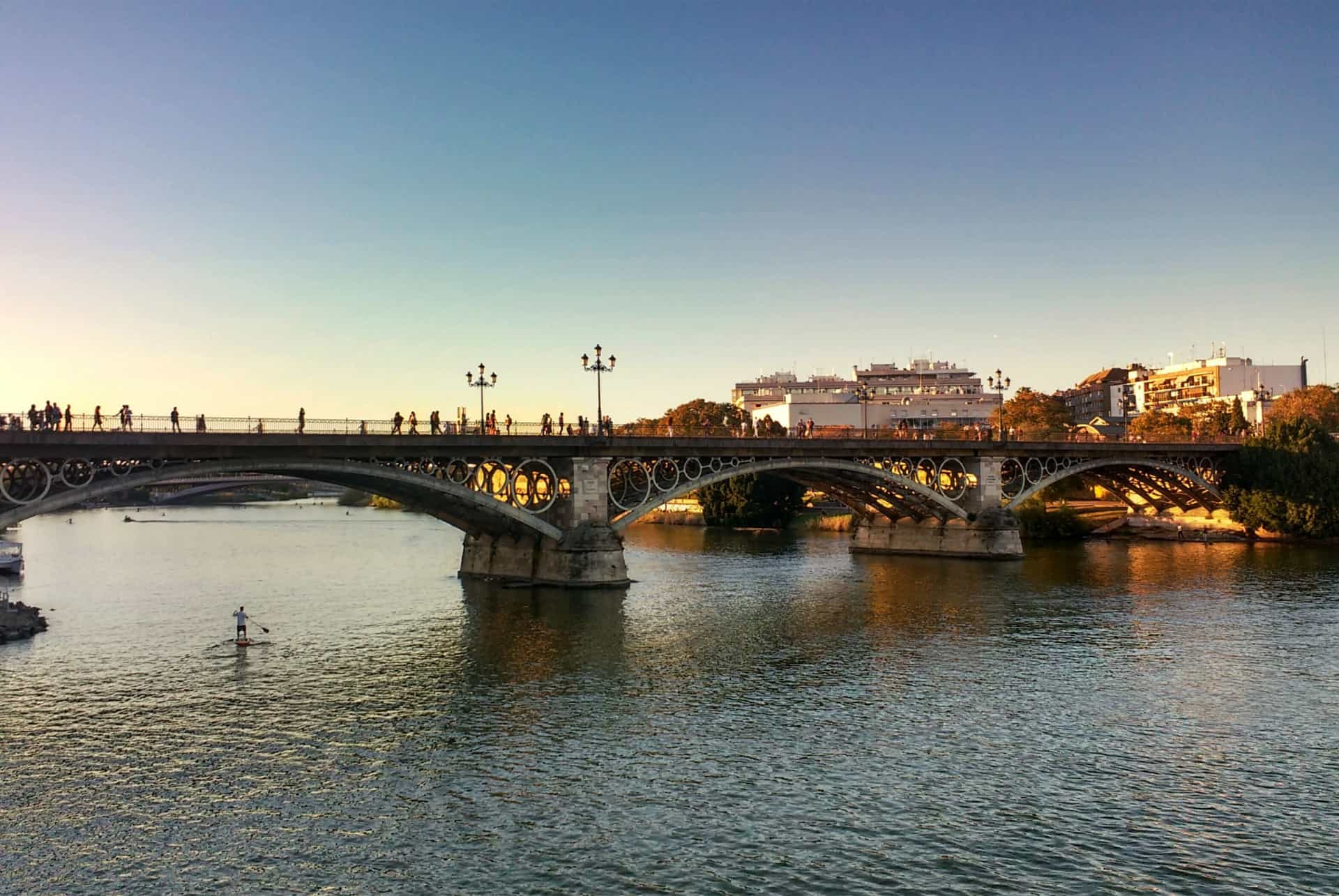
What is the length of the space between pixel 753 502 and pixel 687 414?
4620 cm

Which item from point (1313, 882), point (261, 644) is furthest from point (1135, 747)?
point (261, 644)

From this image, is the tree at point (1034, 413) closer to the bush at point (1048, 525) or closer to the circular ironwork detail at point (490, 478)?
the bush at point (1048, 525)

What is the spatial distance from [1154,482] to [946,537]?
3159cm

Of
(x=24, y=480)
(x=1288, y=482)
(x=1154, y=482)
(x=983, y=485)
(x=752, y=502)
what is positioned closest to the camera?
(x=24, y=480)

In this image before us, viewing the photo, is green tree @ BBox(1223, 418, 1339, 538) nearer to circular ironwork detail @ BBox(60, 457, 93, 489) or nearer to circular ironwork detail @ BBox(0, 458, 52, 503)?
circular ironwork detail @ BBox(60, 457, 93, 489)

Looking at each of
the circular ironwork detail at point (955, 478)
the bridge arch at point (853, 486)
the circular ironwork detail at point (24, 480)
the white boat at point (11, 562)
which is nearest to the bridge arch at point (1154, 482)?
the circular ironwork detail at point (955, 478)

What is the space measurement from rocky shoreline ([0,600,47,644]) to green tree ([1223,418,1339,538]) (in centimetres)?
8941

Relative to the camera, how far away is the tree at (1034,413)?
481 ft

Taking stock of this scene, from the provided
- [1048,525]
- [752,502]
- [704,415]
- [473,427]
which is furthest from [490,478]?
[704,415]

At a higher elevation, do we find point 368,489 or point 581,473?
point 581,473

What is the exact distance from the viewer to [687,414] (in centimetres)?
15738

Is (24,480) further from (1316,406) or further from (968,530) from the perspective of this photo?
(1316,406)

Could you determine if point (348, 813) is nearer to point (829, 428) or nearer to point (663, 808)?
point (663, 808)

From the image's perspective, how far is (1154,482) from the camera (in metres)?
101
